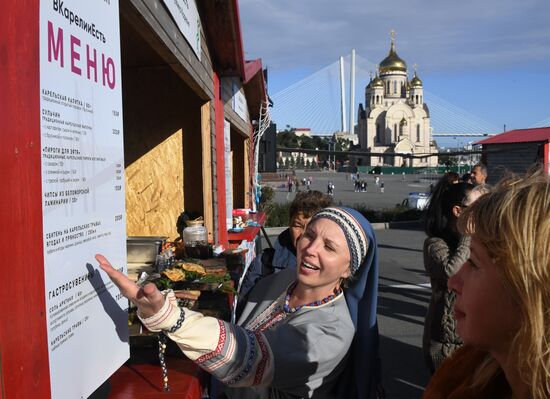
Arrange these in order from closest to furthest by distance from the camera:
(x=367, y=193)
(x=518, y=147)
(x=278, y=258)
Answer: (x=278, y=258) < (x=518, y=147) < (x=367, y=193)

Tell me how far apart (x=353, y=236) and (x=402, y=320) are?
16.3ft

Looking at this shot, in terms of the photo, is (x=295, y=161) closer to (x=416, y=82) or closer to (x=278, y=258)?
(x=416, y=82)

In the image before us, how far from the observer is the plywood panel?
496 centimetres

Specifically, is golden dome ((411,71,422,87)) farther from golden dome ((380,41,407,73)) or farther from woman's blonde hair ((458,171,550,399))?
woman's blonde hair ((458,171,550,399))

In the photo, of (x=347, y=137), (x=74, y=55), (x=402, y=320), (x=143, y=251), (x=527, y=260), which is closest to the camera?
(x=527, y=260)

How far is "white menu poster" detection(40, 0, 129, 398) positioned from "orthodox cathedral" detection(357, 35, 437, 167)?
100m

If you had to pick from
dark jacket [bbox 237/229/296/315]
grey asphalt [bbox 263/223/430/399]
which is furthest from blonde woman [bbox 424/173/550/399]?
grey asphalt [bbox 263/223/430/399]

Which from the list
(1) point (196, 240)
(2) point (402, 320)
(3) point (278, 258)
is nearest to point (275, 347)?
(3) point (278, 258)

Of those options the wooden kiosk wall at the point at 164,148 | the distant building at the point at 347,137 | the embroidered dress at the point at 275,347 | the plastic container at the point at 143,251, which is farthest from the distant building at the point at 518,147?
the distant building at the point at 347,137

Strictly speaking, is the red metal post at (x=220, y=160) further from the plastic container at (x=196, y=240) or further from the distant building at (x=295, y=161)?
the distant building at (x=295, y=161)

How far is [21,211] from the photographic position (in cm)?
107

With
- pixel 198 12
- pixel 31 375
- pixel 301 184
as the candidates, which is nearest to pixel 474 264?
pixel 31 375

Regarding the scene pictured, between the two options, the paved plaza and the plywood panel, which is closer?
the plywood panel

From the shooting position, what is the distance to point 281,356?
5.80 feet
